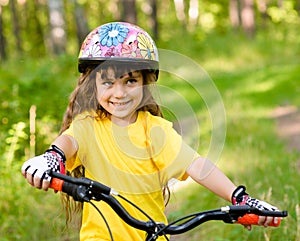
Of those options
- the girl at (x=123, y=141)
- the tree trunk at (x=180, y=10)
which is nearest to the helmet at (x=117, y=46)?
the girl at (x=123, y=141)

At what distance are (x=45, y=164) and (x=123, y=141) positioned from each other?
0.98 meters

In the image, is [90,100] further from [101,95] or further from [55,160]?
[55,160]

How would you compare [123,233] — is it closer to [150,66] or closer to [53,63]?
[150,66]

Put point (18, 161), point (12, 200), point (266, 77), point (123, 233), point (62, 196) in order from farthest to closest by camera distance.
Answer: point (266, 77), point (18, 161), point (12, 200), point (62, 196), point (123, 233)

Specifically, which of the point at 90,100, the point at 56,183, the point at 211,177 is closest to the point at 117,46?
the point at 90,100

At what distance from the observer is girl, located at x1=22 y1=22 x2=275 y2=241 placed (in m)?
3.52

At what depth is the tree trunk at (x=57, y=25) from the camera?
17203mm

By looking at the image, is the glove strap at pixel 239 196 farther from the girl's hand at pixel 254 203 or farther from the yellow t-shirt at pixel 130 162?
the yellow t-shirt at pixel 130 162

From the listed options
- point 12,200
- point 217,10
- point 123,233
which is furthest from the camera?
point 217,10

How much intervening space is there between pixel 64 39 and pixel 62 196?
1426 cm

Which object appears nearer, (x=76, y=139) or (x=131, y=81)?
(x=76, y=139)

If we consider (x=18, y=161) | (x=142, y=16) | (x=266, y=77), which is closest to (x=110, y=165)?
(x=18, y=161)

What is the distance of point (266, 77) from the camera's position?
16.9 metres

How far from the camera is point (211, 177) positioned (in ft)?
11.3
